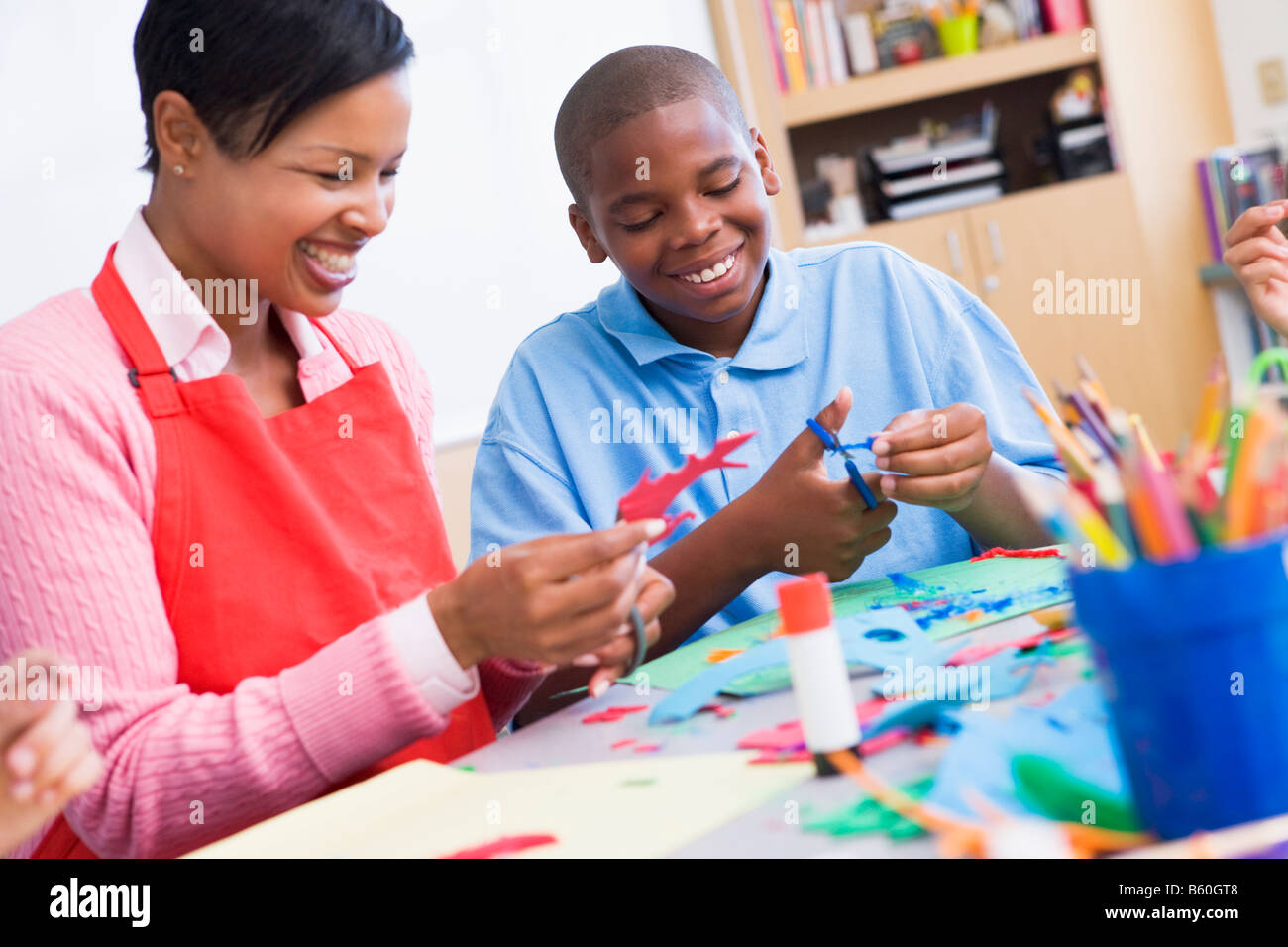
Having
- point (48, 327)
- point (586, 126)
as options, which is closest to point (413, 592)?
point (48, 327)

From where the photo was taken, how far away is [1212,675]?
1.60 feet

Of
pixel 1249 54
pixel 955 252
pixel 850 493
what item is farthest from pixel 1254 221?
pixel 1249 54

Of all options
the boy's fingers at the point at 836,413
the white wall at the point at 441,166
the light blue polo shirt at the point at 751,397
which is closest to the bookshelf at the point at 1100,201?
the white wall at the point at 441,166

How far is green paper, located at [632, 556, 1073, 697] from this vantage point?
921mm

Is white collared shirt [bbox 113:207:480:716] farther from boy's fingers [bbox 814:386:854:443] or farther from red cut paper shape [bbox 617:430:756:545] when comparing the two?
boy's fingers [bbox 814:386:854:443]

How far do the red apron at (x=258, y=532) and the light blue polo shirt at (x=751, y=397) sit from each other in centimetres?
27

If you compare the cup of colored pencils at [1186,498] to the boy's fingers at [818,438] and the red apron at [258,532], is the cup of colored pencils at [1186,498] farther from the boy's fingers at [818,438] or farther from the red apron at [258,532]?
the red apron at [258,532]

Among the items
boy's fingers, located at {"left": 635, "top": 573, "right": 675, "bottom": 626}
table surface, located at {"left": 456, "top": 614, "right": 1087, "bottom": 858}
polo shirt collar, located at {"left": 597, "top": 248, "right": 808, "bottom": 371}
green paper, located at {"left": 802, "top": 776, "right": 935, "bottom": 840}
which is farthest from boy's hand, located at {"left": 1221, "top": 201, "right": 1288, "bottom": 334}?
green paper, located at {"left": 802, "top": 776, "right": 935, "bottom": 840}

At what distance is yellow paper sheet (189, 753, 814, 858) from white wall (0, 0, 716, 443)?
5.27 feet

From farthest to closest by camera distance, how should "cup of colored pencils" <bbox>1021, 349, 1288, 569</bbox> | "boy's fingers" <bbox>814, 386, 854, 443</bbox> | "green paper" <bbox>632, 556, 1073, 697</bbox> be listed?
"boy's fingers" <bbox>814, 386, 854, 443</bbox>, "green paper" <bbox>632, 556, 1073, 697</bbox>, "cup of colored pencils" <bbox>1021, 349, 1288, 569</bbox>

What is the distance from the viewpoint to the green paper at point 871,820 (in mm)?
551

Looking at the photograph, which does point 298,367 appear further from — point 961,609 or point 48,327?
point 961,609

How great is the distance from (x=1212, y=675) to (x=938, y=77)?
3.13 meters
